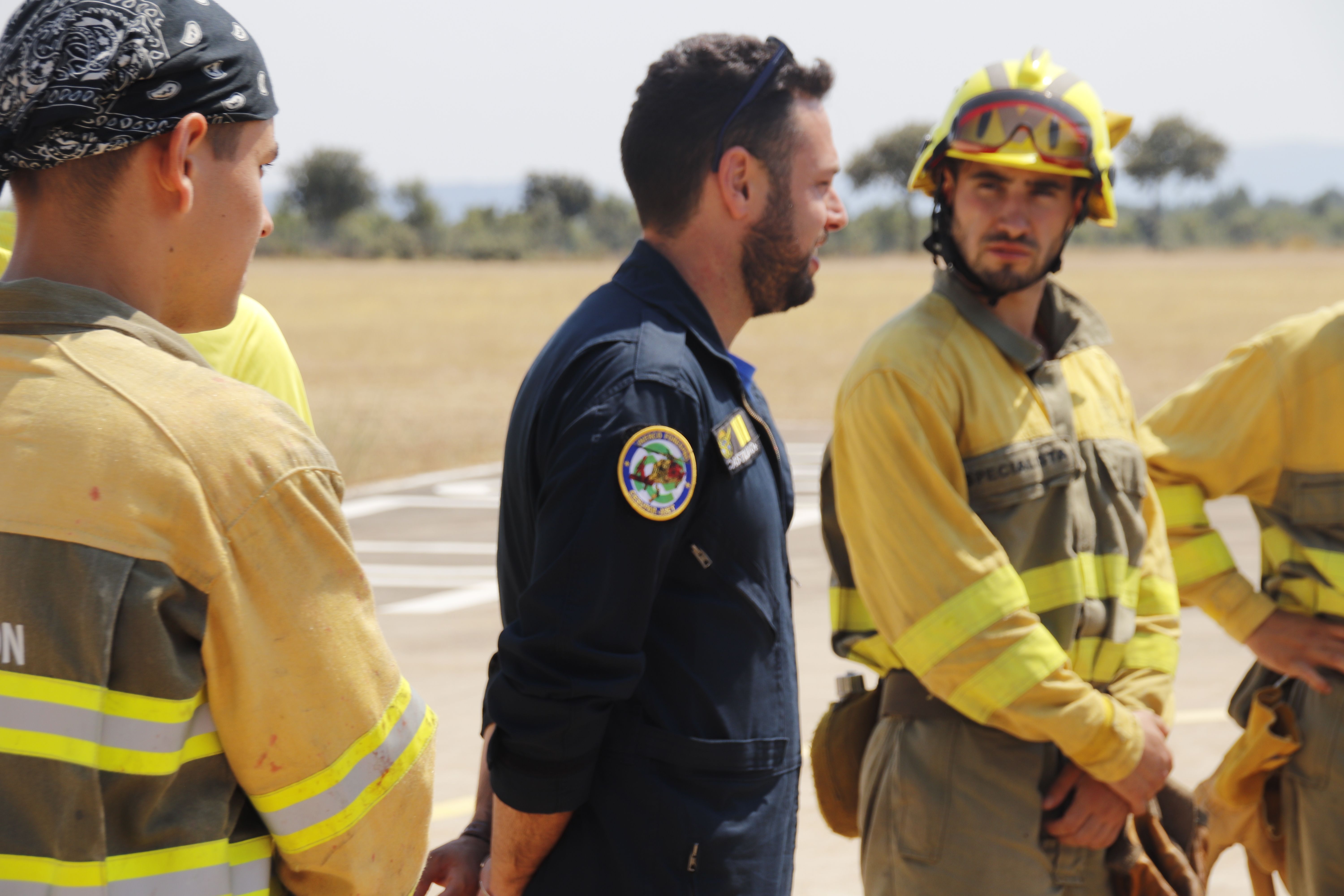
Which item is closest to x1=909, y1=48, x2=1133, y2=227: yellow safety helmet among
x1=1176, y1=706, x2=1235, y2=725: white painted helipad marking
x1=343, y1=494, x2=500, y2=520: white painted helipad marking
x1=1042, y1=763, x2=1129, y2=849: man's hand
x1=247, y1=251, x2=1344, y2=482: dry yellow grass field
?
x1=1042, y1=763, x2=1129, y2=849: man's hand

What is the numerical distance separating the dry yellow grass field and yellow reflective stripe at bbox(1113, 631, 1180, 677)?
1171 cm

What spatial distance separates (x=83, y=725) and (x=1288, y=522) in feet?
10.3

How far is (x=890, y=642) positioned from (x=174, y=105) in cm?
192

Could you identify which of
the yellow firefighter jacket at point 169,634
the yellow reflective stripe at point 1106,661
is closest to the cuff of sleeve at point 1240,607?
the yellow reflective stripe at point 1106,661

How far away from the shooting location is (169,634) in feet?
4.73

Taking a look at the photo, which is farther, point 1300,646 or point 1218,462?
point 1218,462

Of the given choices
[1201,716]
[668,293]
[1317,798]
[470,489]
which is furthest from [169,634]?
[470,489]

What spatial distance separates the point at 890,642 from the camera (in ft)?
9.37

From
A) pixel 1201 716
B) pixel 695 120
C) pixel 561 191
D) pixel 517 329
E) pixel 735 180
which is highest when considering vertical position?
pixel 695 120

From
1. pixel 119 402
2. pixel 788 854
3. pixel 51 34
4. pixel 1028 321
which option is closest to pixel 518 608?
pixel 788 854

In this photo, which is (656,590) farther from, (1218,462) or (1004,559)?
(1218,462)

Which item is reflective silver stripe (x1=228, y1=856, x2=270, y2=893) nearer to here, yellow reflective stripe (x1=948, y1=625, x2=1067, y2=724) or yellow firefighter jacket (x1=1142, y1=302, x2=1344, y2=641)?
yellow reflective stripe (x1=948, y1=625, x2=1067, y2=724)

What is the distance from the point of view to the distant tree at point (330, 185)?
90625mm

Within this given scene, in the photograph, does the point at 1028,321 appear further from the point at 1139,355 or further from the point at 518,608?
the point at 1139,355
